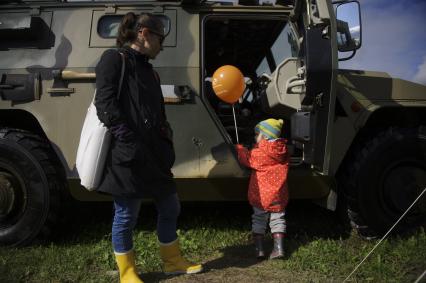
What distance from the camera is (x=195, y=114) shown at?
3.61 metres

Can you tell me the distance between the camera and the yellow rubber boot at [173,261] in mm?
3205

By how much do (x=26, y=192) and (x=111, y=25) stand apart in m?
1.48

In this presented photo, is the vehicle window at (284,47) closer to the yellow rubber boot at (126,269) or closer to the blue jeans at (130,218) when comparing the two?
the blue jeans at (130,218)

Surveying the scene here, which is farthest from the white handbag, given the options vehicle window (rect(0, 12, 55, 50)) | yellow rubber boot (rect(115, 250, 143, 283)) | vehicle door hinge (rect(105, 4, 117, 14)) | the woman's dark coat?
vehicle window (rect(0, 12, 55, 50))


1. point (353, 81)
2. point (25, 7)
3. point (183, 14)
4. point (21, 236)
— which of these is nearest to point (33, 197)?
point (21, 236)

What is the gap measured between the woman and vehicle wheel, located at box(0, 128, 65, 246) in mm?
1000

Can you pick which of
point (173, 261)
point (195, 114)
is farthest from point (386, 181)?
point (173, 261)

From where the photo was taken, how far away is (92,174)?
275cm

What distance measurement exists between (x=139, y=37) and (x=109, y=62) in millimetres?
268

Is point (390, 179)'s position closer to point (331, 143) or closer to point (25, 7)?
point (331, 143)

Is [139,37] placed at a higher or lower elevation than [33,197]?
higher

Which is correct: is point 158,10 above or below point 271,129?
above

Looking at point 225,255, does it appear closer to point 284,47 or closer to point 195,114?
point 195,114

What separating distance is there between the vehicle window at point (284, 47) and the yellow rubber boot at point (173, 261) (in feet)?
6.30
